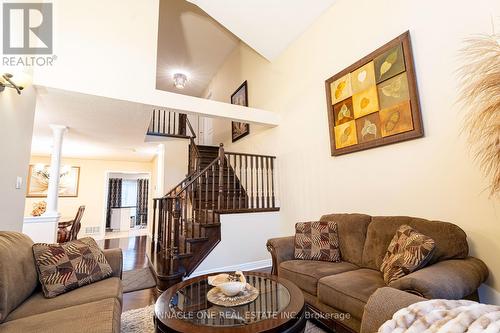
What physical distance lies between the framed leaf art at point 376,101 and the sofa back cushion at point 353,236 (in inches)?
33.9

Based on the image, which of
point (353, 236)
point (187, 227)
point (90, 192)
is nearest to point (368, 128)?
point (353, 236)

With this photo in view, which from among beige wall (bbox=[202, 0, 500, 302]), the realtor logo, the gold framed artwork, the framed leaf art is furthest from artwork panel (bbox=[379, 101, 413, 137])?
the gold framed artwork

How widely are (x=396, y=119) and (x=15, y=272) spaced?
132 inches

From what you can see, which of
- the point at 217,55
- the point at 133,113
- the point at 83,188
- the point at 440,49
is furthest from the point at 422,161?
the point at 83,188

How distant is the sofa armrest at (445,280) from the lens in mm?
1311

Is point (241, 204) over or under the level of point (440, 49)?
under

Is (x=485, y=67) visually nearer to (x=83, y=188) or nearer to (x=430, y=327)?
(x=430, y=327)

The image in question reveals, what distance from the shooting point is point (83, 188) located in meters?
7.23

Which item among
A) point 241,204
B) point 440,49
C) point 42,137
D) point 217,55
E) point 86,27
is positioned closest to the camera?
point 440,49

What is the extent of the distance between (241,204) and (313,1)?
A: 329cm

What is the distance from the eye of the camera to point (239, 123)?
5887mm

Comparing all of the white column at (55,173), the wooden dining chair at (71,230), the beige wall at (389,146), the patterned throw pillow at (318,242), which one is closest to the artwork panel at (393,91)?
the beige wall at (389,146)

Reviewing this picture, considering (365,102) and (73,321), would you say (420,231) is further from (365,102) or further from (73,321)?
(73,321)

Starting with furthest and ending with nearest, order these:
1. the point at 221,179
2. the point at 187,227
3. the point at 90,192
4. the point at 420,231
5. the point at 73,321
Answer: the point at 90,192, the point at 221,179, the point at 187,227, the point at 420,231, the point at 73,321
